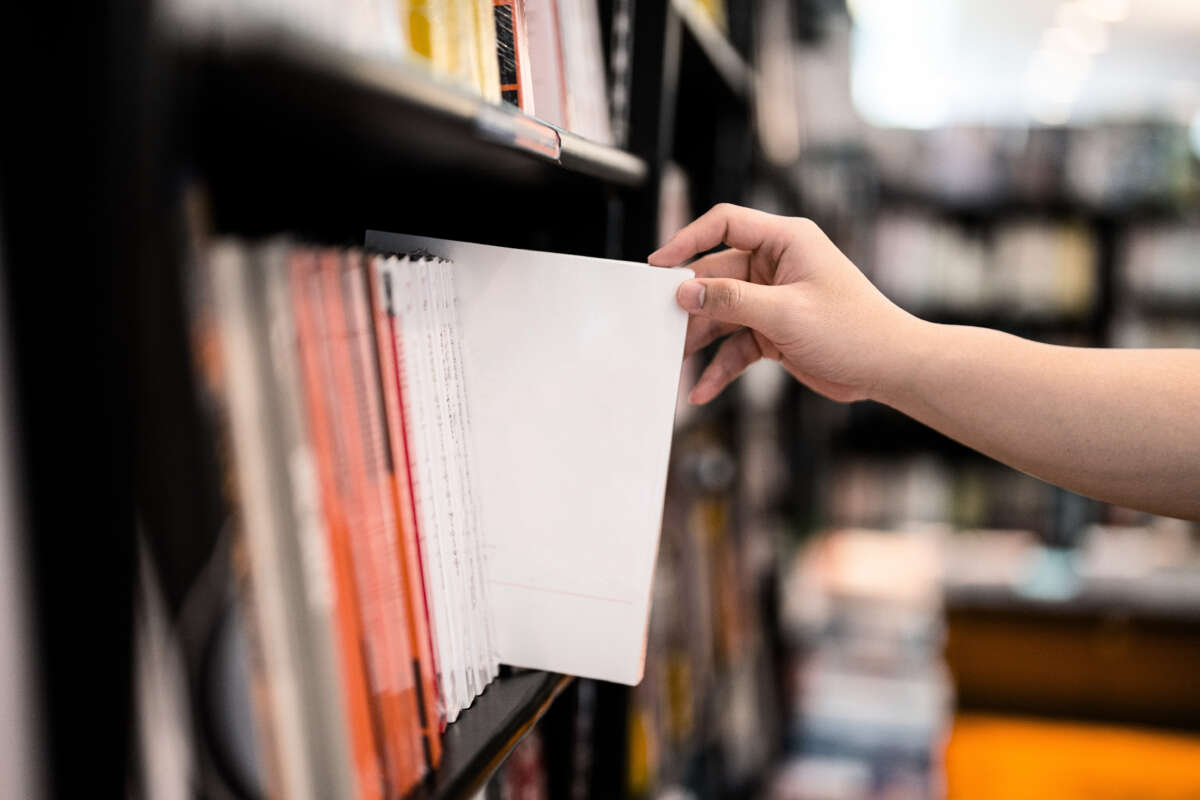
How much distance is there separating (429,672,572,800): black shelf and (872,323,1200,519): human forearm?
49 centimetres

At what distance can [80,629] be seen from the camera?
1.39 feet

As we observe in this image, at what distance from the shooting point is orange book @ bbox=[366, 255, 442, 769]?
24.7 inches

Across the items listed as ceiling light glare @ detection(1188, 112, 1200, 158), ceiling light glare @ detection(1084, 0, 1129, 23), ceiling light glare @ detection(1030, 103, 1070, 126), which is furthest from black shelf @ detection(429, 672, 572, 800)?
ceiling light glare @ detection(1030, 103, 1070, 126)

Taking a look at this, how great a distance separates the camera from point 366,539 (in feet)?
1.94

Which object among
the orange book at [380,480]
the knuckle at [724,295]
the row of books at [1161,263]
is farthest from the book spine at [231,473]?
the row of books at [1161,263]

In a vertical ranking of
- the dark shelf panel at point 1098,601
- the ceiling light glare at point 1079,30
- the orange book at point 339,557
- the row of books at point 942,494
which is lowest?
the dark shelf panel at point 1098,601

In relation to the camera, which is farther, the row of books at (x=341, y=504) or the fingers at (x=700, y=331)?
the fingers at (x=700, y=331)

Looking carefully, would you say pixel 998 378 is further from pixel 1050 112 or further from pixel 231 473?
pixel 1050 112

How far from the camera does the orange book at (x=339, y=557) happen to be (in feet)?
1.75

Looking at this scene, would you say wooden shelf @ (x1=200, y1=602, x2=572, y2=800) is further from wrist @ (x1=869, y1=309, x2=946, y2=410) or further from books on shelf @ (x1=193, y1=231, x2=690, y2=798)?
wrist @ (x1=869, y1=309, x2=946, y2=410)

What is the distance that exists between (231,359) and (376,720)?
0.92 ft

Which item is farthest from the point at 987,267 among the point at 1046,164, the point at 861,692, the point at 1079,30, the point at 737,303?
the point at 737,303

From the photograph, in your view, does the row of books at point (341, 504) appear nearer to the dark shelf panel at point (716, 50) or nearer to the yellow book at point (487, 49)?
the yellow book at point (487, 49)

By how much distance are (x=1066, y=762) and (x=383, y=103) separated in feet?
11.2
